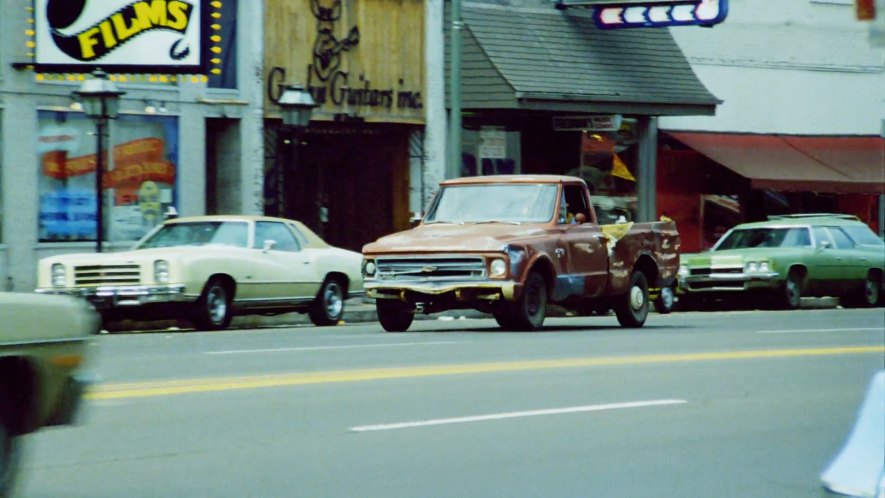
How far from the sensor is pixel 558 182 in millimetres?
20531

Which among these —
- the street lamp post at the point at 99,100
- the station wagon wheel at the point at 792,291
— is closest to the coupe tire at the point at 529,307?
the street lamp post at the point at 99,100

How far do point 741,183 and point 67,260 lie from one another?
1941 cm

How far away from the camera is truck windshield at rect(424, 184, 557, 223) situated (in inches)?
792

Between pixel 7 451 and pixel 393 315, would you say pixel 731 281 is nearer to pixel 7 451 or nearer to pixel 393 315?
pixel 393 315

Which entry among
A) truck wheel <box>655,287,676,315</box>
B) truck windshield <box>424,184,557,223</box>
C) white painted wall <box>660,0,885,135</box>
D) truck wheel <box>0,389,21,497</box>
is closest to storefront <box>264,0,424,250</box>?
truck wheel <box>655,287,676,315</box>

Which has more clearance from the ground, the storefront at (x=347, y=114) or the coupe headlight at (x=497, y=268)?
the storefront at (x=347, y=114)

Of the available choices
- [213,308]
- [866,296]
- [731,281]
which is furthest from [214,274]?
[866,296]

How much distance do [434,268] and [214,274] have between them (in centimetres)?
344

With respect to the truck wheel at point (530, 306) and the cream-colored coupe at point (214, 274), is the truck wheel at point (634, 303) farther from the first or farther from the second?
the cream-colored coupe at point (214, 274)

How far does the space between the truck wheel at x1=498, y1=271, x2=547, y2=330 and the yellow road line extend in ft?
10.8

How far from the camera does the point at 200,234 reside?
21891 mm

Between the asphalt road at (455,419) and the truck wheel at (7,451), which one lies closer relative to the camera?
the truck wheel at (7,451)

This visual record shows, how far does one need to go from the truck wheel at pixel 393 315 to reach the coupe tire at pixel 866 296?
13004 mm

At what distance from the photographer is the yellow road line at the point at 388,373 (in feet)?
39.3
